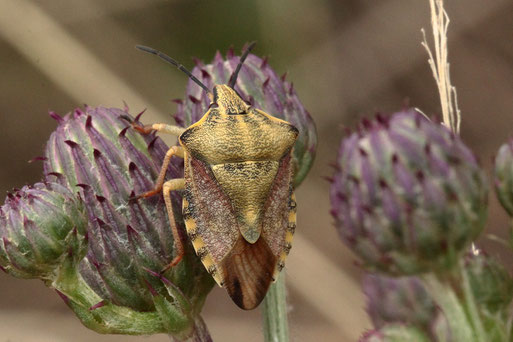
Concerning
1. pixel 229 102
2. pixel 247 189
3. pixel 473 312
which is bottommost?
pixel 473 312

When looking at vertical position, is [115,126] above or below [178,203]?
above

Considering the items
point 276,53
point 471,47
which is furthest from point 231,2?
point 471,47

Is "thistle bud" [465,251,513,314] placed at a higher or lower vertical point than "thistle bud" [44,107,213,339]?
lower

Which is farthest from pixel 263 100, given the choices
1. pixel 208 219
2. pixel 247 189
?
pixel 208 219

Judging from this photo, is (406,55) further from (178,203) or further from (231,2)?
(178,203)

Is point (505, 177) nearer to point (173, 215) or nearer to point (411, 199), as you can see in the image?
point (411, 199)

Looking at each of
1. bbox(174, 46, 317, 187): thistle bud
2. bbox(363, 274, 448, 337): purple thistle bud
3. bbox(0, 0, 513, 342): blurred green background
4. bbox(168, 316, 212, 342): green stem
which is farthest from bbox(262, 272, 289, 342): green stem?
bbox(0, 0, 513, 342): blurred green background

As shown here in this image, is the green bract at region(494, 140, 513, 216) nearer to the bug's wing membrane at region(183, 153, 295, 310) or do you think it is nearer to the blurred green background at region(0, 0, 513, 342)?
the bug's wing membrane at region(183, 153, 295, 310)
